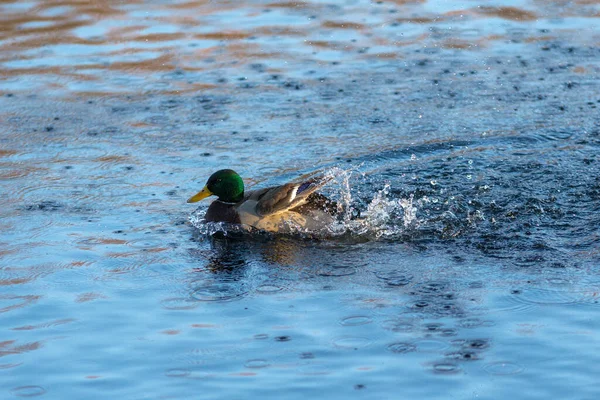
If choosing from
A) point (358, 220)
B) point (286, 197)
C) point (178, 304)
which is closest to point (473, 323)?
point (178, 304)

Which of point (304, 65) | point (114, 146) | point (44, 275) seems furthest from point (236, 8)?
point (44, 275)

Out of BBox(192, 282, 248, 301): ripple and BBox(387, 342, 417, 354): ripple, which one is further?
BBox(192, 282, 248, 301): ripple

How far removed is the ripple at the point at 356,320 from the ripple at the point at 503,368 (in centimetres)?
87

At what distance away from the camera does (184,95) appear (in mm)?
11195

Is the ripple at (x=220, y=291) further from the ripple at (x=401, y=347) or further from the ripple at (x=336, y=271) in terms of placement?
the ripple at (x=401, y=347)

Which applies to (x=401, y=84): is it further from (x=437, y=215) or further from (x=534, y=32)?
(x=437, y=215)

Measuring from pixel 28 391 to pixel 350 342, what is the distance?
175 centimetres

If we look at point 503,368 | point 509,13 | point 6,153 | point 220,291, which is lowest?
point 503,368

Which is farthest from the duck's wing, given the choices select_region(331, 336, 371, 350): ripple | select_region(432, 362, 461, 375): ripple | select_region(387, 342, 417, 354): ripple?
select_region(432, 362, 461, 375): ripple

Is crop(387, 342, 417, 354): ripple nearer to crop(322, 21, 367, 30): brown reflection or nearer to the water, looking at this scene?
the water

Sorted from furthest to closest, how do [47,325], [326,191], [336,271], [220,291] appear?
[326,191] < [336,271] < [220,291] < [47,325]

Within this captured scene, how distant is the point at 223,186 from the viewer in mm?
8352

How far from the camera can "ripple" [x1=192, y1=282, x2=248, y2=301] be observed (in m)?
6.74

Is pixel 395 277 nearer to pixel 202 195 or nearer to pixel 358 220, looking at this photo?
pixel 358 220
